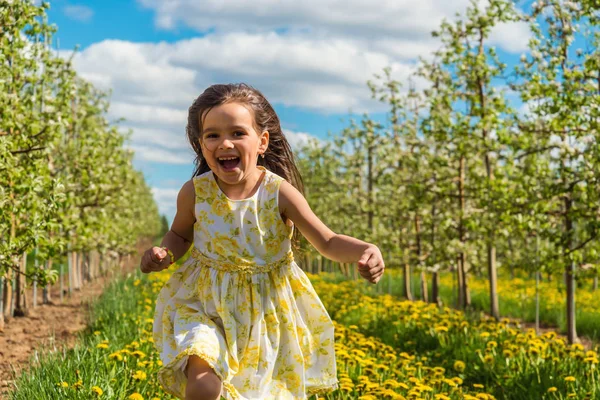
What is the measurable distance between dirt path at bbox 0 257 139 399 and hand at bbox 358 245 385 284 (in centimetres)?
359

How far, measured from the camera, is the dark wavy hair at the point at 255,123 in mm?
3332

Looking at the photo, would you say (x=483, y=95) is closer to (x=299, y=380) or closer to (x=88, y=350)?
(x=88, y=350)

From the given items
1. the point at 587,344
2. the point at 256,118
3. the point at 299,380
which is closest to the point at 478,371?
the point at 299,380

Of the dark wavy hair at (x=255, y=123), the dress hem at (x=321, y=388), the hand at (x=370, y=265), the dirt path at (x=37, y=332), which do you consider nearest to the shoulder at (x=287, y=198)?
the dark wavy hair at (x=255, y=123)

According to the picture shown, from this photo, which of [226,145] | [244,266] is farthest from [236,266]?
[226,145]

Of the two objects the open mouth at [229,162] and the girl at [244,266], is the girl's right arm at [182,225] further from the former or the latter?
the open mouth at [229,162]

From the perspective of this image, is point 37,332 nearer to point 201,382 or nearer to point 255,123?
point 255,123

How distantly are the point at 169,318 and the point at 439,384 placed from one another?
320 centimetres

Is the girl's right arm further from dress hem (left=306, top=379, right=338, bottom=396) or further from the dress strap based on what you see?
dress hem (left=306, top=379, right=338, bottom=396)

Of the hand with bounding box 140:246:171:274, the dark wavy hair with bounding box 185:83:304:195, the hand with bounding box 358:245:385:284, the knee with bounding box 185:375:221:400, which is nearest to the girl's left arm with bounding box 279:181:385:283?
the hand with bounding box 358:245:385:284

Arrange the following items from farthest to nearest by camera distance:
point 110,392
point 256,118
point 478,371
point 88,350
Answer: point 478,371 → point 88,350 → point 110,392 → point 256,118

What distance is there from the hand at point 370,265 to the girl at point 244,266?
160 mm

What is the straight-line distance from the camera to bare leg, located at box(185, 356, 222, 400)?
2.71m

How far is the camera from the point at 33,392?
158 inches
